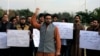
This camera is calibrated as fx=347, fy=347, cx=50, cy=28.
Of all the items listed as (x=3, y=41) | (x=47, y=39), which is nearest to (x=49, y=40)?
(x=47, y=39)

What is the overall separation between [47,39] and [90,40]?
201cm

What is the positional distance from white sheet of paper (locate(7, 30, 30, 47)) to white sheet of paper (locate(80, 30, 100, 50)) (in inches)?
67.8

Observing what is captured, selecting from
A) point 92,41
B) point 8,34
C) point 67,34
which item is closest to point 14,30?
point 8,34

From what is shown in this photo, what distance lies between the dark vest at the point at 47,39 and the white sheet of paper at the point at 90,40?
1.79 meters

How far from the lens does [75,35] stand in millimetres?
11344

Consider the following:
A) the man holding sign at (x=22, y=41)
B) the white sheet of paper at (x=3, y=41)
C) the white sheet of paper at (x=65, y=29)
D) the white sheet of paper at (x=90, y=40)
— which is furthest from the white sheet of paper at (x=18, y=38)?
the white sheet of paper at (x=90, y=40)

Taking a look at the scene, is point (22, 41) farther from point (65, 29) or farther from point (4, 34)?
point (65, 29)

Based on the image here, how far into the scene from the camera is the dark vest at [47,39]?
9.36 meters

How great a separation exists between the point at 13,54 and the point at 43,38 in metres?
2.14

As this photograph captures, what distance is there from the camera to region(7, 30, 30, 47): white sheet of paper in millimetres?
10961

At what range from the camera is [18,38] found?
36.4 feet

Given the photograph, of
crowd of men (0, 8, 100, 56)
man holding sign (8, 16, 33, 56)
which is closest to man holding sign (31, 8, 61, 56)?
crowd of men (0, 8, 100, 56)

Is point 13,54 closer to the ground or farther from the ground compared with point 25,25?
closer to the ground

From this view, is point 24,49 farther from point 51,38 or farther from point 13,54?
point 51,38
